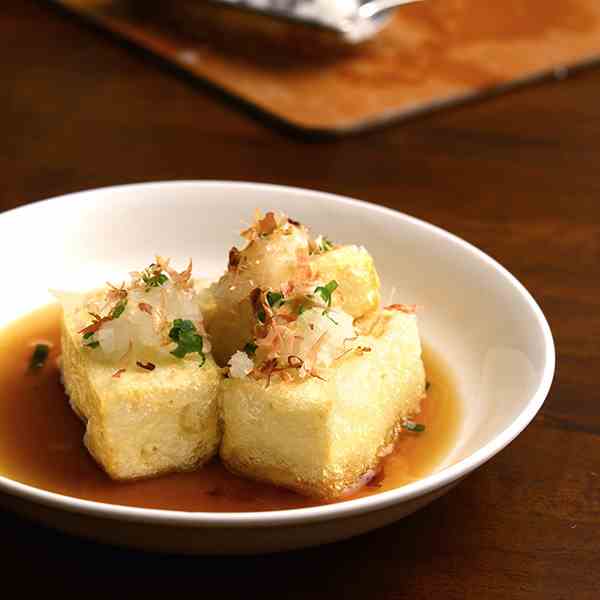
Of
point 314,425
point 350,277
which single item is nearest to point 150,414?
point 314,425

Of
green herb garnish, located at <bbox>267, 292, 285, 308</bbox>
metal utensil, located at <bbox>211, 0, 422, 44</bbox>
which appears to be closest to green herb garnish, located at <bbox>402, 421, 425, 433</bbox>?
green herb garnish, located at <bbox>267, 292, 285, 308</bbox>

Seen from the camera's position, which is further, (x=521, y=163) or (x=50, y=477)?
(x=521, y=163)

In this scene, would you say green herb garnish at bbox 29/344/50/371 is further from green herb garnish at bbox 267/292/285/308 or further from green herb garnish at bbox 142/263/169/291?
green herb garnish at bbox 267/292/285/308

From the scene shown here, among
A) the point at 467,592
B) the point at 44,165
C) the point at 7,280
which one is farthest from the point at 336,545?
the point at 44,165

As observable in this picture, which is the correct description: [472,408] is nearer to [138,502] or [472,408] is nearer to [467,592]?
[467,592]

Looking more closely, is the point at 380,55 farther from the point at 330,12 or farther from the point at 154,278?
the point at 154,278

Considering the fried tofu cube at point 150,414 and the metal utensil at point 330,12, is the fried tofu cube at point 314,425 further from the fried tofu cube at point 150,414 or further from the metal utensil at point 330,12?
the metal utensil at point 330,12

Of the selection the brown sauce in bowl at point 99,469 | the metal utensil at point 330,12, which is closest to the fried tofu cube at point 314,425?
the brown sauce in bowl at point 99,469
